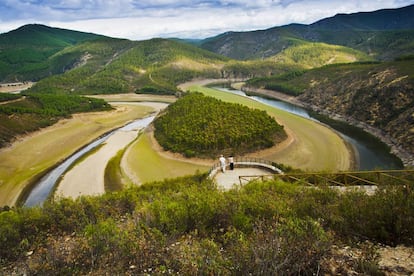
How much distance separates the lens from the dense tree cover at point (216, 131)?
180 ft

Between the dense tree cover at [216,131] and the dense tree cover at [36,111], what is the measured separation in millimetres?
32585

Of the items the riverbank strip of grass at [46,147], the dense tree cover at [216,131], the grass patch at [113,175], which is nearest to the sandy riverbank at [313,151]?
the dense tree cover at [216,131]

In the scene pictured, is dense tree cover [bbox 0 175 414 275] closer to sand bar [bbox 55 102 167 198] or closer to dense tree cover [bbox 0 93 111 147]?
sand bar [bbox 55 102 167 198]

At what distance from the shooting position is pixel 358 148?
60219 mm

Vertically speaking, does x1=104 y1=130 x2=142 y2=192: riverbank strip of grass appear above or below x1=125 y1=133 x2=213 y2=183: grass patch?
below

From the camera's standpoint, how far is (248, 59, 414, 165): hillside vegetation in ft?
213

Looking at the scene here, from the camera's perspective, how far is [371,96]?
81.9m

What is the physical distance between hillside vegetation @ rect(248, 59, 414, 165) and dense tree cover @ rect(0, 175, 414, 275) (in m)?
49.4

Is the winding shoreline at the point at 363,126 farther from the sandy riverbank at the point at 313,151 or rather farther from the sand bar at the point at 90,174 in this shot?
the sand bar at the point at 90,174

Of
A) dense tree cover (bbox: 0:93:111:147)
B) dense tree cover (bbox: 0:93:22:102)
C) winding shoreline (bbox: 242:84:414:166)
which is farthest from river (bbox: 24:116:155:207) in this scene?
winding shoreline (bbox: 242:84:414:166)

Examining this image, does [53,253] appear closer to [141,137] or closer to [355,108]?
[141,137]

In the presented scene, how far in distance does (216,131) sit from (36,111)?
190 feet

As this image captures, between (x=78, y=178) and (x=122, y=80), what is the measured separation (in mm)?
136227

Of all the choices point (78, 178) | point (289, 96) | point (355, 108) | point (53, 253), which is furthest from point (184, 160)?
point (289, 96)
